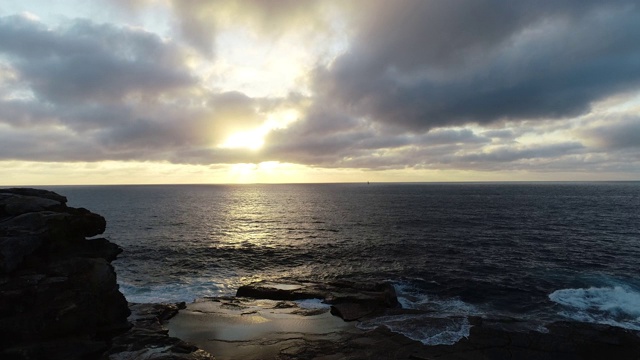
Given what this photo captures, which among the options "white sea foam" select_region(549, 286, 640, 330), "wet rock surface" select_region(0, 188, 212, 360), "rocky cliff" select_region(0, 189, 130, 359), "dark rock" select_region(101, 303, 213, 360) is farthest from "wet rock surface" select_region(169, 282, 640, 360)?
"rocky cliff" select_region(0, 189, 130, 359)

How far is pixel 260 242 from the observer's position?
72312 millimetres

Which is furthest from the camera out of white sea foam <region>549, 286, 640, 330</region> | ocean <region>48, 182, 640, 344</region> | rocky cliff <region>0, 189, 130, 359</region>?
ocean <region>48, 182, 640, 344</region>

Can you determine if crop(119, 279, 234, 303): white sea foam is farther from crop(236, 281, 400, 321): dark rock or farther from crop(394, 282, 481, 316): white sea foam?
crop(394, 282, 481, 316): white sea foam

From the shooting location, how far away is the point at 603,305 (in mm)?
34781

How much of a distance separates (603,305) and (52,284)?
4833 centimetres

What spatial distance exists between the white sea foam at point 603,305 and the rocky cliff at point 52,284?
130ft

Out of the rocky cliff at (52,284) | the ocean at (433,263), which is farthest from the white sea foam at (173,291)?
the rocky cliff at (52,284)

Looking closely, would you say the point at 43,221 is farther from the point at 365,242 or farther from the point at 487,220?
the point at 487,220

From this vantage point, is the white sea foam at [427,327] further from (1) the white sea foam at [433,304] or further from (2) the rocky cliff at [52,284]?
(2) the rocky cliff at [52,284]

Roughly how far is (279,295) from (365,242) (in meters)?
33.9

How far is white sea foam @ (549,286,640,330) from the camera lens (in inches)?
1236

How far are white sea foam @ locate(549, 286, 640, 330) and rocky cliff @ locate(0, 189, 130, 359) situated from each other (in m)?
39.6

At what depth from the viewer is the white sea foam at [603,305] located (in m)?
31.4

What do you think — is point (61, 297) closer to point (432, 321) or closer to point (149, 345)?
point (149, 345)
